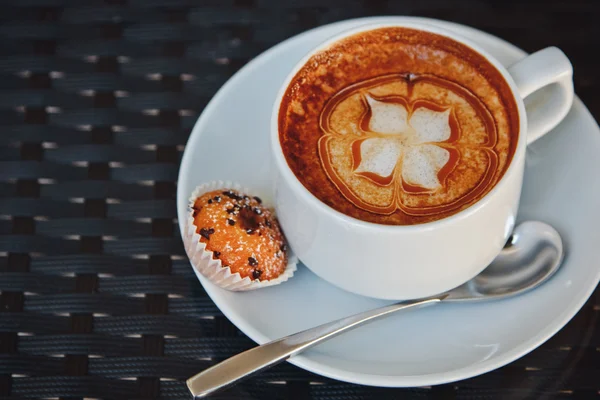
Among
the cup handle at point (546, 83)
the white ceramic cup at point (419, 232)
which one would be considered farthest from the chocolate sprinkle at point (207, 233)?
the cup handle at point (546, 83)

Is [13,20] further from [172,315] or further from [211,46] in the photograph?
[172,315]

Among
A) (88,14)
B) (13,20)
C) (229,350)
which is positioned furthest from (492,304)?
(13,20)

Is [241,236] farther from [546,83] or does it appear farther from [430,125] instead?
[546,83]

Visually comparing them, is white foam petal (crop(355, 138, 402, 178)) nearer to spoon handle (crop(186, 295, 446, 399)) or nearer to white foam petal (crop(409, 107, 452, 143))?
white foam petal (crop(409, 107, 452, 143))

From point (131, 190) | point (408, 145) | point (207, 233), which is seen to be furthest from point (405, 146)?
point (131, 190)

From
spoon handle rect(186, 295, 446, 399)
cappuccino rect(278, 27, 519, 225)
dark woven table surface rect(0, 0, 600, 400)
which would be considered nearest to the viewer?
spoon handle rect(186, 295, 446, 399)

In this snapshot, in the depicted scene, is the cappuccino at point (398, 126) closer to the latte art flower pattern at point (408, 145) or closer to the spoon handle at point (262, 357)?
the latte art flower pattern at point (408, 145)

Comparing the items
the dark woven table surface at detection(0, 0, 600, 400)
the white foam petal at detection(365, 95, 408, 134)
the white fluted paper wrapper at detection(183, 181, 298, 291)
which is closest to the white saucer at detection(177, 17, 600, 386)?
the white fluted paper wrapper at detection(183, 181, 298, 291)
